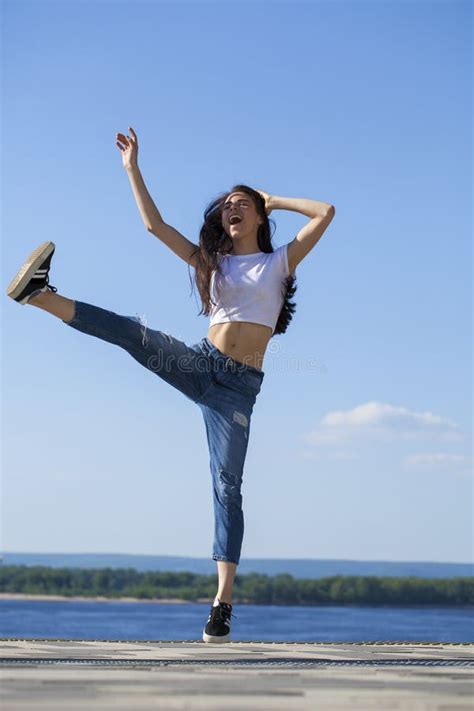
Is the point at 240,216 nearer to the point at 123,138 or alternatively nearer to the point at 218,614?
the point at 123,138

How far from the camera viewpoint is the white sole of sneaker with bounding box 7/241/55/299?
16.8 feet

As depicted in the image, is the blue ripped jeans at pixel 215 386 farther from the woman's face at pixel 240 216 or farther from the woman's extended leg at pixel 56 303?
the woman's face at pixel 240 216

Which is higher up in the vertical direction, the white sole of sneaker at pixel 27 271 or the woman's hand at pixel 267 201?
the woman's hand at pixel 267 201

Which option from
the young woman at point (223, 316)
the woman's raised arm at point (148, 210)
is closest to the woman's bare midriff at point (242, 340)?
the young woman at point (223, 316)

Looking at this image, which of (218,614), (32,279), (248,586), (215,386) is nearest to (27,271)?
(32,279)

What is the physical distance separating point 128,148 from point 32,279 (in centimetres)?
100

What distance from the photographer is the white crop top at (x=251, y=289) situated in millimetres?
5477

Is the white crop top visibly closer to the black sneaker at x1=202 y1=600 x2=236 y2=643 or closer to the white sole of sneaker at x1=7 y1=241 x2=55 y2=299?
the white sole of sneaker at x1=7 y1=241 x2=55 y2=299

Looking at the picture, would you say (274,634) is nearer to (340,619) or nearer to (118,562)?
(340,619)

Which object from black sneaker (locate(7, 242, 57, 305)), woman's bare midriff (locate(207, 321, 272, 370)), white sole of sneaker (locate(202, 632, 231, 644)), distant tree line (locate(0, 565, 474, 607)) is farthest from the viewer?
distant tree line (locate(0, 565, 474, 607))

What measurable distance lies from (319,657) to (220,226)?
89.7 inches

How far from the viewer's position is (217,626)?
4.98 metres

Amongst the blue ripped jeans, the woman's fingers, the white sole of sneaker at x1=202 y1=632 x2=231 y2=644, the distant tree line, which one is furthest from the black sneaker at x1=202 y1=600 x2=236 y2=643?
the distant tree line

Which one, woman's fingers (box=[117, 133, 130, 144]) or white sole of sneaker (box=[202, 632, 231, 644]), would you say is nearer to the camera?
white sole of sneaker (box=[202, 632, 231, 644])
